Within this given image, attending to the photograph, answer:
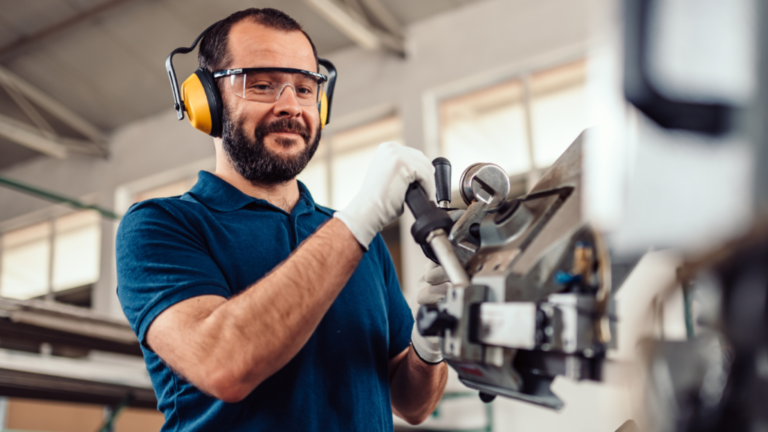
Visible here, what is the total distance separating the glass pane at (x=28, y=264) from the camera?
7.05 meters

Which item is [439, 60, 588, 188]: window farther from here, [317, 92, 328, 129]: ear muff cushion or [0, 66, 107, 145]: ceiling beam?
[0, 66, 107, 145]: ceiling beam

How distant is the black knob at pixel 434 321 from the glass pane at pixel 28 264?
731 cm

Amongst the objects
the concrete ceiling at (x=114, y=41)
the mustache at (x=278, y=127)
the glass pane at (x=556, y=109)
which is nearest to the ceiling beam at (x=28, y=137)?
the concrete ceiling at (x=114, y=41)

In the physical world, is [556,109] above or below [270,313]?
above

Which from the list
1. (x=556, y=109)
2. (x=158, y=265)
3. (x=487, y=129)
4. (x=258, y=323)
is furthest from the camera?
(x=487, y=129)

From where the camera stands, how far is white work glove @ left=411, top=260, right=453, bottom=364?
108 centimetres

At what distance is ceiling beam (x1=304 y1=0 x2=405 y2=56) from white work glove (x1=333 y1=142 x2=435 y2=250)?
403cm

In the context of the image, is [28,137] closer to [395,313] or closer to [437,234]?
Answer: [395,313]

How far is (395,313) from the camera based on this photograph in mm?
1368

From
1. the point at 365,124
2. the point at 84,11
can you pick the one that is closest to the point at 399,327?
the point at 365,124

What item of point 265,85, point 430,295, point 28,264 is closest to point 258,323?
point 430,295

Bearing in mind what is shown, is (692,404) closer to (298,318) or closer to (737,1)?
(737,1)

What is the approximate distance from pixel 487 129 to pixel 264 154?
3682 millimetres

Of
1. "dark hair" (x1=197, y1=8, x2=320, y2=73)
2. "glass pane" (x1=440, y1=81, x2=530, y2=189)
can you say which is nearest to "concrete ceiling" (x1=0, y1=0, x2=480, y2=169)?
"glass pane" (x1=440, y1=81, x2=530, y2=189)
